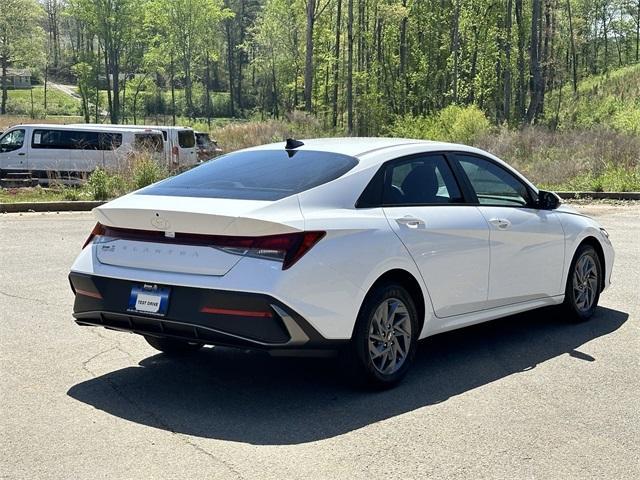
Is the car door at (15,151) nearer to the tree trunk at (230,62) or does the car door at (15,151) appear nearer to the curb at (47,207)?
the curb at (47,207)

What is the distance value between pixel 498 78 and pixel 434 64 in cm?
545

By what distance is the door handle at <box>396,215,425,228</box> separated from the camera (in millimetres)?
5422

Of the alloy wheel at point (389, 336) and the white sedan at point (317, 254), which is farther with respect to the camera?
the alloy wheel at point (389, 336)

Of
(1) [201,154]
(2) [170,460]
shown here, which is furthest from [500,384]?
(1) [201,154]

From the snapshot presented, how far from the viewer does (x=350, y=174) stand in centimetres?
536

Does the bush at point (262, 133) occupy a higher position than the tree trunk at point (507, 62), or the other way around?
the tree trunk at point (507, 62)

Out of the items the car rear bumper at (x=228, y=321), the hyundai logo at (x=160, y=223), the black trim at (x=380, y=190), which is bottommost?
the car rear bumper at (x=228, y=321)

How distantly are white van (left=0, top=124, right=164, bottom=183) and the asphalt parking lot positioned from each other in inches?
709

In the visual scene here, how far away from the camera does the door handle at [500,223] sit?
20.3 ft

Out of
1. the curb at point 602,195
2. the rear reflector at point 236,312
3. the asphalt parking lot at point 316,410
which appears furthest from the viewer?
the curb at point 602,195

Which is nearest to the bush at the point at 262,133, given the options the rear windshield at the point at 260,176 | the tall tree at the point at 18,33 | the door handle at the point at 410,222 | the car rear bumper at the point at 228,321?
the rear windshield at the point at 260,176

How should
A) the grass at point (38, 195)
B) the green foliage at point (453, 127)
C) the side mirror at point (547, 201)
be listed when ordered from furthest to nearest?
1. the green foliage at point (453, 127)
2. the grass at point (38, 195)
3. the side mirror at point (547, 201)

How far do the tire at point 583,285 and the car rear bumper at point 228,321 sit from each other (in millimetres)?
3131

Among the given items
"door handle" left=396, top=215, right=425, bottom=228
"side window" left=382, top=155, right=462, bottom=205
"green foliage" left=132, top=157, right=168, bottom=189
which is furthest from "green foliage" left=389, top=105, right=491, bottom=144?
"door handle" left=396, top=215, right=425, bottom=228
